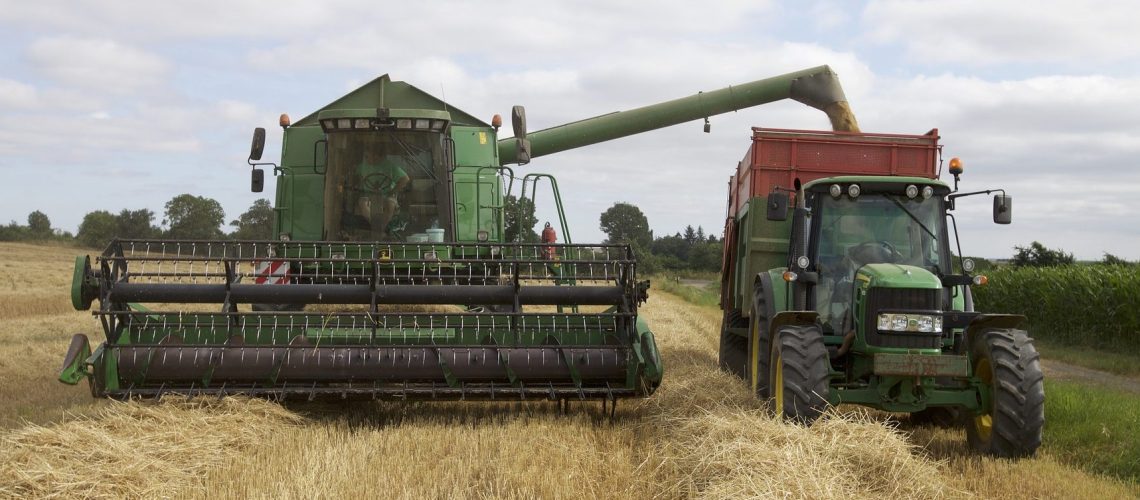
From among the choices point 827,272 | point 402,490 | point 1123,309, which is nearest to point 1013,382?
point 827,272

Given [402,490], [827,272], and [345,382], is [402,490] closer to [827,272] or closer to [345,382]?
[345,382]

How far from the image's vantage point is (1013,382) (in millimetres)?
6059

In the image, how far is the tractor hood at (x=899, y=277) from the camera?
632cm

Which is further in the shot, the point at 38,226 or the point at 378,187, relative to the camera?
the point at 38,226

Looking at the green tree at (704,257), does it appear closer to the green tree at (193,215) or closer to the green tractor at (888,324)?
the green tree at (193,215)

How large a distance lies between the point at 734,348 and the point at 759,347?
2.66 metres

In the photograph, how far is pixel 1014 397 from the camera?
6027 mm

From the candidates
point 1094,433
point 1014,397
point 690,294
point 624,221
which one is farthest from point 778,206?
point 624,221

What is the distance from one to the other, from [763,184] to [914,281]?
355cm

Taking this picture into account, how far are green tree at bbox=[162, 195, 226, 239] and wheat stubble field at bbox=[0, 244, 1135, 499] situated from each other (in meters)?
43.4

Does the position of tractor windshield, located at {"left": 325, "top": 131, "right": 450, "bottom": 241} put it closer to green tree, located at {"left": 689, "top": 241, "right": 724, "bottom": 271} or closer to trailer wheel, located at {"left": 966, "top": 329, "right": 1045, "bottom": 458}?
trailer wheel, located at {"left": 966, "top": 329, "right": 1045, "bottom": 458}

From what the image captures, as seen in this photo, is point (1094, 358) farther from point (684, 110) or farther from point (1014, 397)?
point (1014, 397)

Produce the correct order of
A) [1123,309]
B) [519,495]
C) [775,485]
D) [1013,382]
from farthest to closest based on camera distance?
[1123,309] → [1013,382] → [519,495] → [775,485]

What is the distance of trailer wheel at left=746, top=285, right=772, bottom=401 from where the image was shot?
7082 millimetres
